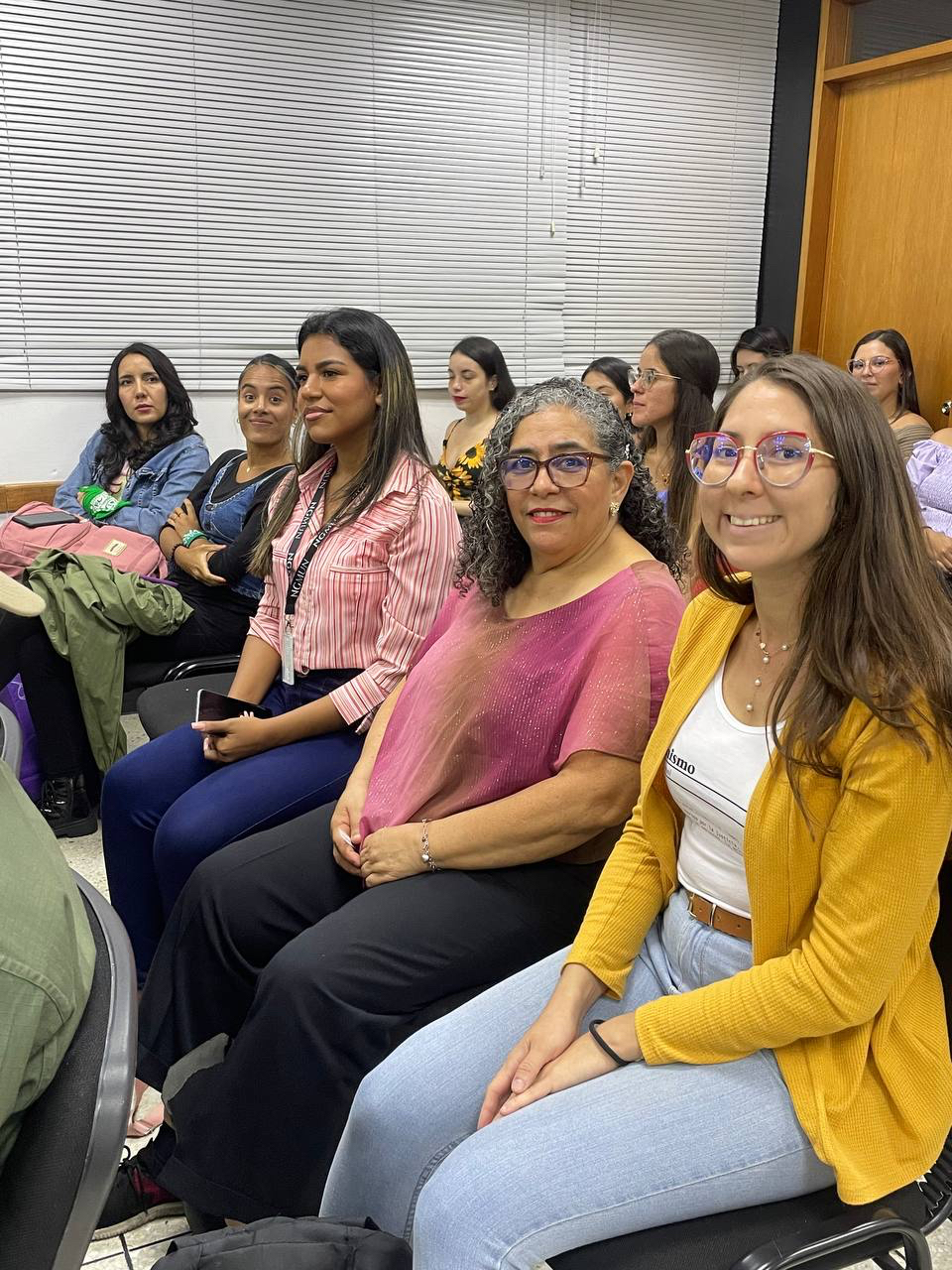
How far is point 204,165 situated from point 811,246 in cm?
323

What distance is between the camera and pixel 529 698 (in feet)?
5.72

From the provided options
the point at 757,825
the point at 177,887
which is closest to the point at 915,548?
the point at 757,825

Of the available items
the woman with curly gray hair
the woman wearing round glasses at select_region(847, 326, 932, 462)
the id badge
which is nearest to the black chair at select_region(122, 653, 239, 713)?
the id badge

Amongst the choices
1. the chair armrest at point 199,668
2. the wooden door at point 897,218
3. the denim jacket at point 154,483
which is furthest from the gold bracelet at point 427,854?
the wooden door at point 897,218

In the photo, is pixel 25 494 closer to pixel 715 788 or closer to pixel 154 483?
pixel 154 483

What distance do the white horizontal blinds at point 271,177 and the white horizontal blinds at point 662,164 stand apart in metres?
0.22

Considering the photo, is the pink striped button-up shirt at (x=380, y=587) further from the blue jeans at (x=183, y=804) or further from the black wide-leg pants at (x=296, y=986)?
the black wide-leg pants at (x=296, y=986)

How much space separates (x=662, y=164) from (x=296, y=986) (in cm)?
529

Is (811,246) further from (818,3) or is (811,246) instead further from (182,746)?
(182,746)

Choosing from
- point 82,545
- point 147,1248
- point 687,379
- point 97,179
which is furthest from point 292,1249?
point 97,179

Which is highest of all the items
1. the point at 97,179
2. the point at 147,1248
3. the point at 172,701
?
the point at 97,179

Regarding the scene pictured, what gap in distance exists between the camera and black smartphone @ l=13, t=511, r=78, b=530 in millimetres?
3557

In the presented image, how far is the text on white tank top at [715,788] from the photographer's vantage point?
1.26 metres

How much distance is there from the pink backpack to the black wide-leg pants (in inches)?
74.5
